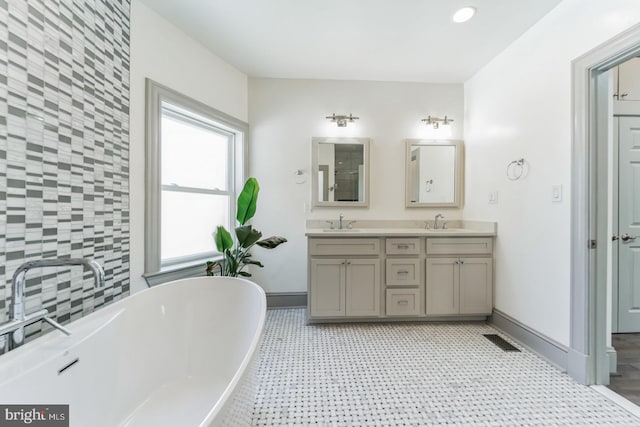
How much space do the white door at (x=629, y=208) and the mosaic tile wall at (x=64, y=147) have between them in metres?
3.87

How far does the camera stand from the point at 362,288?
2.61 metres

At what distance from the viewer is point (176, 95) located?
2.24 meters

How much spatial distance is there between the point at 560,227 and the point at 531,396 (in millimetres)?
1105

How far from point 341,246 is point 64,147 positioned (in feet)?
6.68

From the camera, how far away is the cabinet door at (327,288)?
2.59 metres

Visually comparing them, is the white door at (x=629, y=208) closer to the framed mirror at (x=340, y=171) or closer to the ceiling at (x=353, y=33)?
the ceiling at (x=353, y=33)

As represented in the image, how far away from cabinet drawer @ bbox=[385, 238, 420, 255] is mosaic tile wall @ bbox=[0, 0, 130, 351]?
2129mm

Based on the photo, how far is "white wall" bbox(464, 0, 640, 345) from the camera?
72.0 inches

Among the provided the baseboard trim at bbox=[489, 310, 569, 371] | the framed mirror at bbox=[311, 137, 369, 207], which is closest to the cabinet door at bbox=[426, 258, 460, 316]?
the baseboard trim at bbox=[489, 310, 569, 371]

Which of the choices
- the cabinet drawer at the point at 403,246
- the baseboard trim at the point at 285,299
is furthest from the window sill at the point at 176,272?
the cabinet drawer at the point at 403,246

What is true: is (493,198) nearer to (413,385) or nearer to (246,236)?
(413,385)

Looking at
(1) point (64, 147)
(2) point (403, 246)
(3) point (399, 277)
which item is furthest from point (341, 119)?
(1) point (64, 147)

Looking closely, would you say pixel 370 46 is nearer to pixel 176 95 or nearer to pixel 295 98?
pixel 295 98

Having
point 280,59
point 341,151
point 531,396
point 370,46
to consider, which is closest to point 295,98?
point 280,59
